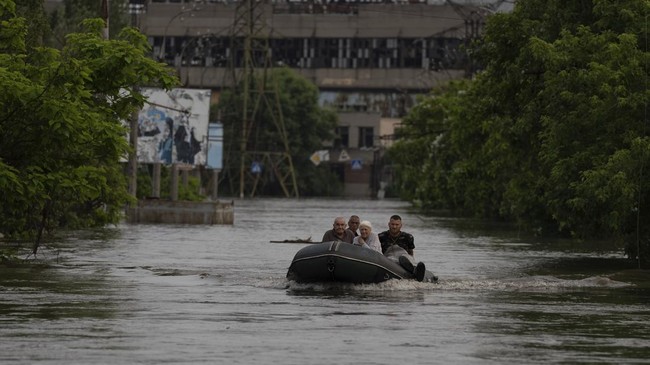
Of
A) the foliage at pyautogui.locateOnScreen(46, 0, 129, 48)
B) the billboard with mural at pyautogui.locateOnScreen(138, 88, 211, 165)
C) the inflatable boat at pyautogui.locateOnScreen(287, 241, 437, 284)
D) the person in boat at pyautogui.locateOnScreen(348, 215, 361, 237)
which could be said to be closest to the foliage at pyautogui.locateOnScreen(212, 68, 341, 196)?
the foliage at pyautogui.locateOnScreen(46, 0, 129, 48)

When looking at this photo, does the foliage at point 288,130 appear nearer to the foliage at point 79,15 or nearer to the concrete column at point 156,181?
the foliage at point 79,15

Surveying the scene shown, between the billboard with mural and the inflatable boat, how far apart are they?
148 ft

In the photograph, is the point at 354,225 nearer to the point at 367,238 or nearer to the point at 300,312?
the point at 367,238

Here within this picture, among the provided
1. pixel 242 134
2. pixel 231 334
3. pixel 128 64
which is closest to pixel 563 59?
pixel 128 64

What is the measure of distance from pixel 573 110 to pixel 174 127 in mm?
36222

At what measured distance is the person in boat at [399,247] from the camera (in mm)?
37906

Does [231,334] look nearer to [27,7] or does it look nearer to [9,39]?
[9,39]

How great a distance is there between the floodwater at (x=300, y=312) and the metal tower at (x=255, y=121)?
100476 millimetres

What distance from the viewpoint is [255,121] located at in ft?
546

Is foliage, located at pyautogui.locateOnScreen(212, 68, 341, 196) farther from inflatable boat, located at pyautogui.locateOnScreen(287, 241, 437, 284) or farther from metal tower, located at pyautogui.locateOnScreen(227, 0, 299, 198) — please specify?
inflatable boat, located at pyautogui.locateOnScreen(287, 241, 437, 284)

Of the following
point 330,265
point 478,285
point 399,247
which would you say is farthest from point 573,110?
point 330,265

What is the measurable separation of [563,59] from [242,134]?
110 metres

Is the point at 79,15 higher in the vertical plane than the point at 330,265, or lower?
higher

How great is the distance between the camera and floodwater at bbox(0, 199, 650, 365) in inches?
972
